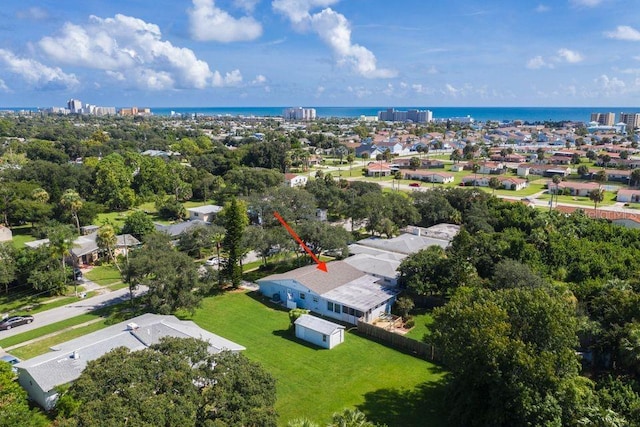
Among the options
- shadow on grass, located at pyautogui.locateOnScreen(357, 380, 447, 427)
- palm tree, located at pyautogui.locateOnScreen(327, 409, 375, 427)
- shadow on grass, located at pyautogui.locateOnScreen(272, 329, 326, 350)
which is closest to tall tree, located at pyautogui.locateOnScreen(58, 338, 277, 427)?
palm tree, located at pyautogui.locateOnScreen(327, 409, 375, 427)

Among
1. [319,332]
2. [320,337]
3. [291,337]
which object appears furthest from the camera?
[291,337]

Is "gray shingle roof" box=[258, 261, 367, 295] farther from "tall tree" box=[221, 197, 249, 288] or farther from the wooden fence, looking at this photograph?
the wooden fence

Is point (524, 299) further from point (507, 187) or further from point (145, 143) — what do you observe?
point (145, 143)

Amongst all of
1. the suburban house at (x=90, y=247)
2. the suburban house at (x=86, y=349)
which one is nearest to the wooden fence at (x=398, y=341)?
the suburban house at (x=86, y=349)

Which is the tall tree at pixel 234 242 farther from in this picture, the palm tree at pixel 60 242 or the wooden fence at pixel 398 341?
the palm tree at pixel 60 242

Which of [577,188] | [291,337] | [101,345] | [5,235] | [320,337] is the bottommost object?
[291,337]

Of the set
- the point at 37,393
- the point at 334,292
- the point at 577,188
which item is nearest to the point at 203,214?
the point at 334,292

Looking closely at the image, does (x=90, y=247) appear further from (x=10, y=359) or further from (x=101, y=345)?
(x=101, y=345)
